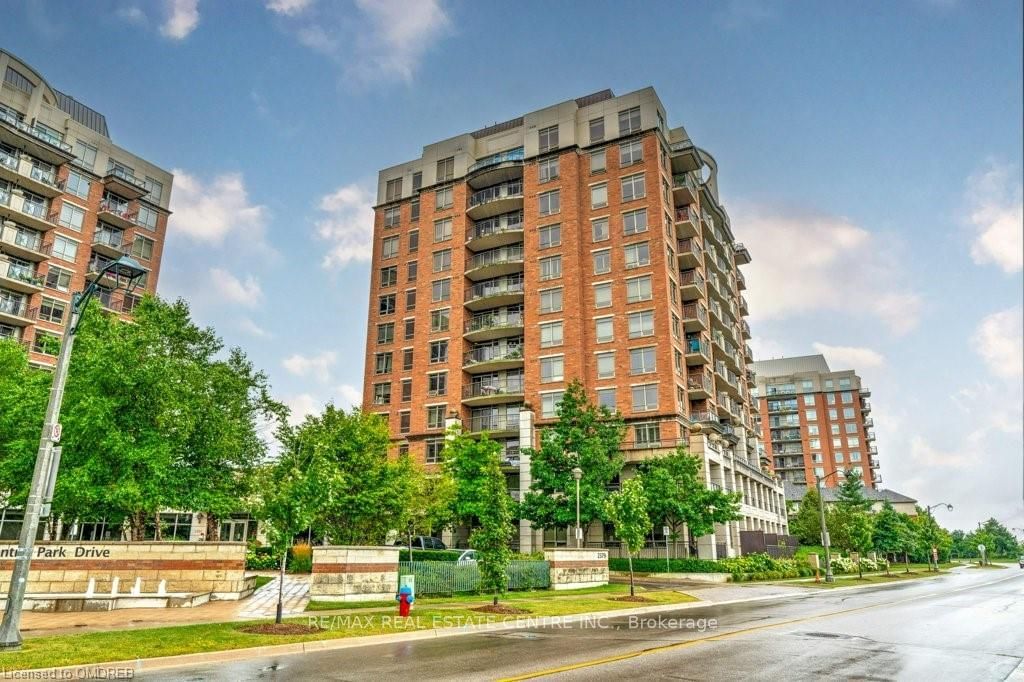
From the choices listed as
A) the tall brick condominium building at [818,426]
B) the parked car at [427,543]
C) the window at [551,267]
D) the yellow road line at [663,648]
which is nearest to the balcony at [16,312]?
the parked car at [427,543]

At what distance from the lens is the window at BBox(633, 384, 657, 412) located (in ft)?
147

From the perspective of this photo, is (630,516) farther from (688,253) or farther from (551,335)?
(688,253)

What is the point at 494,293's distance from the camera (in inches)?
2080

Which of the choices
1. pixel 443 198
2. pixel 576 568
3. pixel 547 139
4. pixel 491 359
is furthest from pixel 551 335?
pixel 576 568

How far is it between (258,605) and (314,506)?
6233 mm

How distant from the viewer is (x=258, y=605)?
19.9 m

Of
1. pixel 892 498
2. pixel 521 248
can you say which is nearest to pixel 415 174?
pixel 521 248

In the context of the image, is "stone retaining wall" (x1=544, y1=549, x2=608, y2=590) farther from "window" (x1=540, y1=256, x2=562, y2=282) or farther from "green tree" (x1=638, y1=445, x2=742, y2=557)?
"window" (x1=540, y1=256, x2=562, y2=282)

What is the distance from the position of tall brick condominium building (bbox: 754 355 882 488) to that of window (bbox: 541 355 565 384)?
290 feet

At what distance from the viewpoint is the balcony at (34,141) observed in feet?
162

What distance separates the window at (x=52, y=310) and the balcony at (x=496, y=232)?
32364 mm

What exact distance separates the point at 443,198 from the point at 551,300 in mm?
15764

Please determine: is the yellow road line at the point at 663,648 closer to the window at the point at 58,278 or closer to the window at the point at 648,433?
the window at the point at 648,433

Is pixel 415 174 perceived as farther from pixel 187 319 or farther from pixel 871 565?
pixel 871 565
